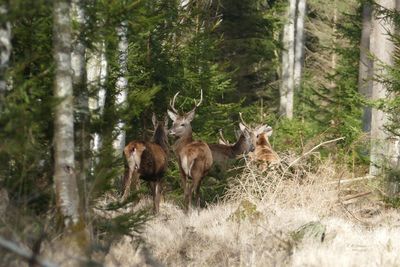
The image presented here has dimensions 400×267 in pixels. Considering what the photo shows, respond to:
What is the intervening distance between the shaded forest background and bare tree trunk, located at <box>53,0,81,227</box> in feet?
0.35

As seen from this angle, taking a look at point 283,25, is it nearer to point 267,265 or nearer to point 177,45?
point 177,45

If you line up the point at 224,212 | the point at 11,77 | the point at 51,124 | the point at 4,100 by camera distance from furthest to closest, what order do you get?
the point at 224,212
the point at 51,124
the point at 11,77
the point at 4,100

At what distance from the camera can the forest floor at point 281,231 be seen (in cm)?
895

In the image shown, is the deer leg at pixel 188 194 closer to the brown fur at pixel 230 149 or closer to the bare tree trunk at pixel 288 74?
the brown fur at pixel 230 149

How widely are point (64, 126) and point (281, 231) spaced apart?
3.03m

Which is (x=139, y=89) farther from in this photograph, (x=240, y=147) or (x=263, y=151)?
(x=263, y=151)

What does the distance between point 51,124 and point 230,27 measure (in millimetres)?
19319

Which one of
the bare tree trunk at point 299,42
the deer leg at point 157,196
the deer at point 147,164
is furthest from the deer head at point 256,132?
the bare tree trunk at point 299,42

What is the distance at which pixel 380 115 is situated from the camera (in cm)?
1784

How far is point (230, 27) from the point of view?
88.2 ft

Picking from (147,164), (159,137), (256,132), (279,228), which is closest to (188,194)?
(147,164)

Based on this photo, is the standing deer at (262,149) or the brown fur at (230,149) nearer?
the standing deer at (262,149)

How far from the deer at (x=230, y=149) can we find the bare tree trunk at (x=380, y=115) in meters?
2.45

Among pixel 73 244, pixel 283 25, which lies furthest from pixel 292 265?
pixel 283 25
